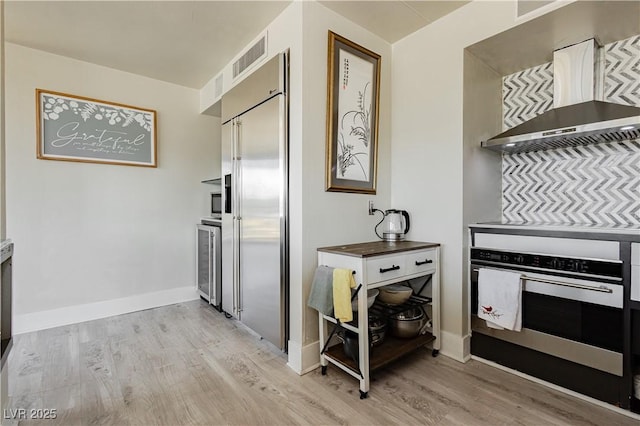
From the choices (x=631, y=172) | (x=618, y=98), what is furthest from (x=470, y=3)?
(x=631, y=172)

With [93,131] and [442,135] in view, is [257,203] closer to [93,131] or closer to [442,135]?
[442,135]

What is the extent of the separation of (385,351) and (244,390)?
928 mm

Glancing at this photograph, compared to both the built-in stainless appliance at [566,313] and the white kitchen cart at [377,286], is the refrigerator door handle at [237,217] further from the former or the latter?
the built-in stainless appliance at [566,313]

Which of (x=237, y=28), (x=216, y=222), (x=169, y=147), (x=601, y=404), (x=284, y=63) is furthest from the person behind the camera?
(x=169, y=147)

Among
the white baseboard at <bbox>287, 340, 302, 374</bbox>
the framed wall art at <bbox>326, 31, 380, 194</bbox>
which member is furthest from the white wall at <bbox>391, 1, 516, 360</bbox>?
the white baseboard at <bbox>287, 340, 302, 374</bbox>

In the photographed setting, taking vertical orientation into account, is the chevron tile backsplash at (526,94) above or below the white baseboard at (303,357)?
above

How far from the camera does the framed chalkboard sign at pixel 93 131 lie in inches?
114

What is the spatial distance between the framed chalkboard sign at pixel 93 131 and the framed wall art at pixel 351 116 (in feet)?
7.63

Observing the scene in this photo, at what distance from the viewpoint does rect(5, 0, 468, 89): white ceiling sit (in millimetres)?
2215

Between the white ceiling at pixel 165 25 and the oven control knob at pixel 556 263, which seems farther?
the white ceiling at pixel 165 25

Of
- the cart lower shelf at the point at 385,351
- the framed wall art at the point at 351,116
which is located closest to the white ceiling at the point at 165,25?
the framed wall art at the point at 351,116

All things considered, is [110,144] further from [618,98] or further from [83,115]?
[618,98]

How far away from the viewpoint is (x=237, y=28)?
98.7 inches

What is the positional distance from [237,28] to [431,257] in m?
2.39
